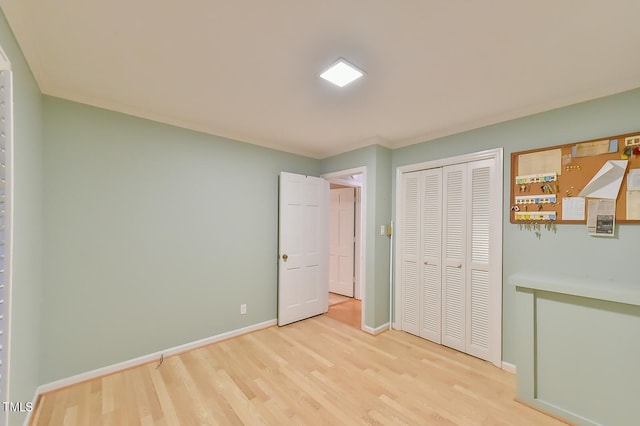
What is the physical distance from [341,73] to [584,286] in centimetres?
219

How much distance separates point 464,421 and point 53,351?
3.13m

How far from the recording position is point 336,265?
16.9 ft

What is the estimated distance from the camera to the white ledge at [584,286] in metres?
1.65

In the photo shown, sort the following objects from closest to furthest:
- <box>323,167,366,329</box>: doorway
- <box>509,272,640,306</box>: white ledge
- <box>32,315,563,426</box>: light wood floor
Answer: <box>509,272,640,306</box>: white ledge < <box>32,315,563,426</box>: light wood floor < <box>323,167,366,329</box>: doorway

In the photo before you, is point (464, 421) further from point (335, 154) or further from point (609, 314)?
point (335, 154)

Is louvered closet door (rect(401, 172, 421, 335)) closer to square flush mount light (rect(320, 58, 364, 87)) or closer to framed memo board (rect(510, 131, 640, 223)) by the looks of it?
framed memo board (rect(510, 131, 640, 223))

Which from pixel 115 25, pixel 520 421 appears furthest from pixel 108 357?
pixel 520 421

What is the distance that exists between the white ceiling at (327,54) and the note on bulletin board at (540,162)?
15.3 inches

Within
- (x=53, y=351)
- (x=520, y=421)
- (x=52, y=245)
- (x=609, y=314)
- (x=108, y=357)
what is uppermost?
(x=52, y=245)

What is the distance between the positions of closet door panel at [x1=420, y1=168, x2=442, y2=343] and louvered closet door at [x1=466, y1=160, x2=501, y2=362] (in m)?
0.31

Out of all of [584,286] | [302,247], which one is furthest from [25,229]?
[584,286]

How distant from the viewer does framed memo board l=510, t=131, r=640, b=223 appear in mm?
1902

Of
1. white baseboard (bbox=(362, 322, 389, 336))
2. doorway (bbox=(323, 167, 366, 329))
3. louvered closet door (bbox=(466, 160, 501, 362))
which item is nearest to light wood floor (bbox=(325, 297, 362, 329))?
doorway (bbox=(323, 167, 366, 329))

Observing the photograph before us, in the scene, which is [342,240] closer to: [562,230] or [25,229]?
[562,230]
